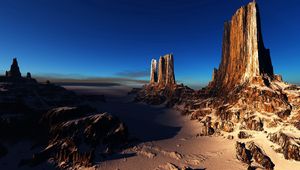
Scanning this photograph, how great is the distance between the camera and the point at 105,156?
39.0 meters

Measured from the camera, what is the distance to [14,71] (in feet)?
319

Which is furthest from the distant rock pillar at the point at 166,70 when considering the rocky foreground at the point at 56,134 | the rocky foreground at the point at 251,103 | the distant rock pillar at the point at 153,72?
the rocky foreground at the point at 56,134

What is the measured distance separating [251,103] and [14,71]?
106924 millimetres

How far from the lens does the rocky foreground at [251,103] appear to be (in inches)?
1612

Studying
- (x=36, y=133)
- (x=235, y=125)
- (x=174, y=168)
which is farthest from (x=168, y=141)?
(x=36, y=133)

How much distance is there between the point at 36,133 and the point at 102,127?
18.4 m

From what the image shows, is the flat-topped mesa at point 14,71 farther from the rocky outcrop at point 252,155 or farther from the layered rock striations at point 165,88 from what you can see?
the rocky outcrop at point 252,155

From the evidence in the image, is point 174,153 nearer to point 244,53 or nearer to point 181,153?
point 181,153

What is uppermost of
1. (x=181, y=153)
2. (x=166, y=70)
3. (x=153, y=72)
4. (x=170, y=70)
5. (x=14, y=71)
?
(x=166, y=70)

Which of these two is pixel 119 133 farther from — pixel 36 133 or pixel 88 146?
pixel 36 133

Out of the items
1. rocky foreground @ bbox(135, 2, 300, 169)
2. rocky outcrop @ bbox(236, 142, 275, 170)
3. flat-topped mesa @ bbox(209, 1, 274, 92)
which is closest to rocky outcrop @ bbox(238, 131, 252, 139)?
rocky foreground @ bbox(135, 2, 300, 169)

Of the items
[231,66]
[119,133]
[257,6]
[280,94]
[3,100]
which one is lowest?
[119,133]

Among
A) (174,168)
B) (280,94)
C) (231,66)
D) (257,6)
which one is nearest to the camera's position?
(174,168)

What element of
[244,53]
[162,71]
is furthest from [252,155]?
[162,71]
